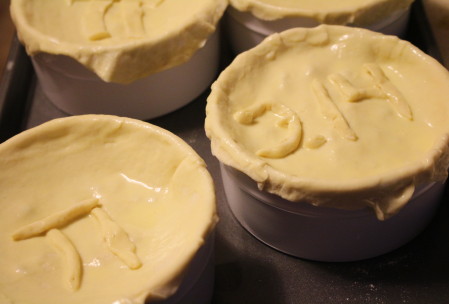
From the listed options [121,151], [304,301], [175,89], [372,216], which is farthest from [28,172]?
[372,216]

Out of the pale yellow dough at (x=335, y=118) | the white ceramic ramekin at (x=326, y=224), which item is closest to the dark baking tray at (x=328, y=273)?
the white ceramic ramekin at (x=326, y=224)

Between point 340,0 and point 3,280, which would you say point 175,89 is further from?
point 3,280

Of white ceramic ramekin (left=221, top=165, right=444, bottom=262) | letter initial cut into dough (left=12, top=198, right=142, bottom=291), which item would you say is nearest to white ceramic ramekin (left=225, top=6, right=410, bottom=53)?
white ceramic ramekin (left=221, top=165, right=444, bottom=262)

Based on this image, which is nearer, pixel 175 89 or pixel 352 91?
pixel 352 91

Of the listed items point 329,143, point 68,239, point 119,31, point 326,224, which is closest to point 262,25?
point 119,31

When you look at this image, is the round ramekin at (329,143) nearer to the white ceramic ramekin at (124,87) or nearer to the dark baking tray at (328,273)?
the dark baking tray at (328,273)

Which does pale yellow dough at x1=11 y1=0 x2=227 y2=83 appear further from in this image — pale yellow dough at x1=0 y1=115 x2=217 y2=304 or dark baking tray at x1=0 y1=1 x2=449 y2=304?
dark baking tray at x1=0 y1=1 x2=449 y2=304

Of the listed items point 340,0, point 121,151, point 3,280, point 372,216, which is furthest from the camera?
point 340,0
